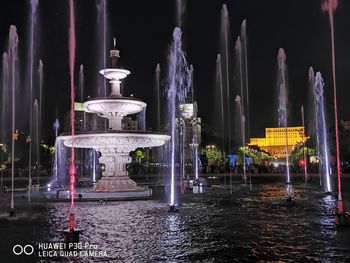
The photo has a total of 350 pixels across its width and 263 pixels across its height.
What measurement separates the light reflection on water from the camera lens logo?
1.08 metres

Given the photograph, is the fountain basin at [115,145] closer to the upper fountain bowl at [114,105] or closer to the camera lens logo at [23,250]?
the upper fountain bowl at [114,105]

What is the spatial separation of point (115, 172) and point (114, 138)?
259 cm

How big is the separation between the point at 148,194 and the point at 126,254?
13268 millimetres

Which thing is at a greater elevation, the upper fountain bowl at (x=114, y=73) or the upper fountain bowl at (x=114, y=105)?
the upper fountain bowl at (x=114, y=73)

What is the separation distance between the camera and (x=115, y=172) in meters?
23.1

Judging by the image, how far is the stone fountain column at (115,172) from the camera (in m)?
22.6

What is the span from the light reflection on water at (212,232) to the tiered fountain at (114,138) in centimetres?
497

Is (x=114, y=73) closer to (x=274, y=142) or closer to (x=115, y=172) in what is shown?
(x=115, y=172)

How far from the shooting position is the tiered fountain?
69.9 ft

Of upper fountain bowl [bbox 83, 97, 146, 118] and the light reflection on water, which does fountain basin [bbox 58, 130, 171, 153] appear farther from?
the light reflection on water

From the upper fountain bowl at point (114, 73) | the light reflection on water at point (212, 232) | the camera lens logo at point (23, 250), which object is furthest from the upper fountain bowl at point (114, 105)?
the camera lens logo at point (23, 250)

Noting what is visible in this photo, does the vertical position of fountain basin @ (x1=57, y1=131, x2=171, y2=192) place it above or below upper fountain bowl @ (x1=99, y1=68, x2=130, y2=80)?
below

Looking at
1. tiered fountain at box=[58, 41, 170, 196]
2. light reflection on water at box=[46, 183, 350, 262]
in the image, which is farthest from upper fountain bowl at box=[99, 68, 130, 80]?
light reflection on water at box=[46, 183, 350, 262]

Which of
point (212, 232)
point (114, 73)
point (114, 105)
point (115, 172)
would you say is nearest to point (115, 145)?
point (115, 172)
